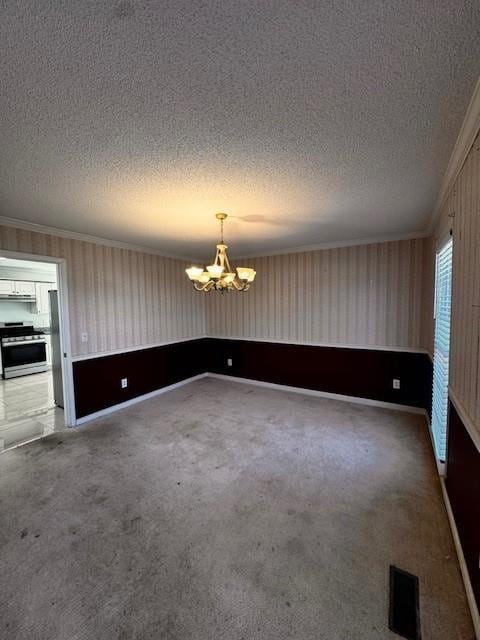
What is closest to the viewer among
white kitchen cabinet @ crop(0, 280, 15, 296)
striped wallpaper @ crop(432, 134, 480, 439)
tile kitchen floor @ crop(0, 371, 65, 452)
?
striped wallpaper @ crop(432, 134, 480, 439)

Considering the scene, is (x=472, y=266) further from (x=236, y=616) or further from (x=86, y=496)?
(x=86, y=496)

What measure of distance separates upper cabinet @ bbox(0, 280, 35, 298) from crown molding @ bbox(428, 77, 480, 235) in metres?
7.51

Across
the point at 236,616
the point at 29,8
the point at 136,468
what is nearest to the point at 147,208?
the point at 29,8

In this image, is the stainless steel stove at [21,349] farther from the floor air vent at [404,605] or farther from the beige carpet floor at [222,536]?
the floor air vent at [404,605]

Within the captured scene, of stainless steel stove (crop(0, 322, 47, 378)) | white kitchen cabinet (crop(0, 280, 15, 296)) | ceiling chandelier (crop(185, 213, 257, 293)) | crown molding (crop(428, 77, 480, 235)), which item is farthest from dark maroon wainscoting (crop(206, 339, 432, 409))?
white kitchen cabinet (crop(0, 280, 15, 296))

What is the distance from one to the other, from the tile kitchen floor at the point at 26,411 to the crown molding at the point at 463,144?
15.1 ft

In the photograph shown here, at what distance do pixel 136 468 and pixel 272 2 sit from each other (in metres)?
3.09

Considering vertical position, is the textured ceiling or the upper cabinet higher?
the textured ceiling

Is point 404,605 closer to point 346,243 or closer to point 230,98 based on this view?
point 230,98

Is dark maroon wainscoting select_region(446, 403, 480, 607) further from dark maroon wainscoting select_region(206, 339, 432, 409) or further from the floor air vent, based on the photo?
dark maroon wainscoting select_region(206, 339, 432, 409)

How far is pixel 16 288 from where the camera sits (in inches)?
230

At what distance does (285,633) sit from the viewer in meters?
1.21

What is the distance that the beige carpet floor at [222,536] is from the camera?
4.18ft

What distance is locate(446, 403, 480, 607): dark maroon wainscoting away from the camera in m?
1.29
